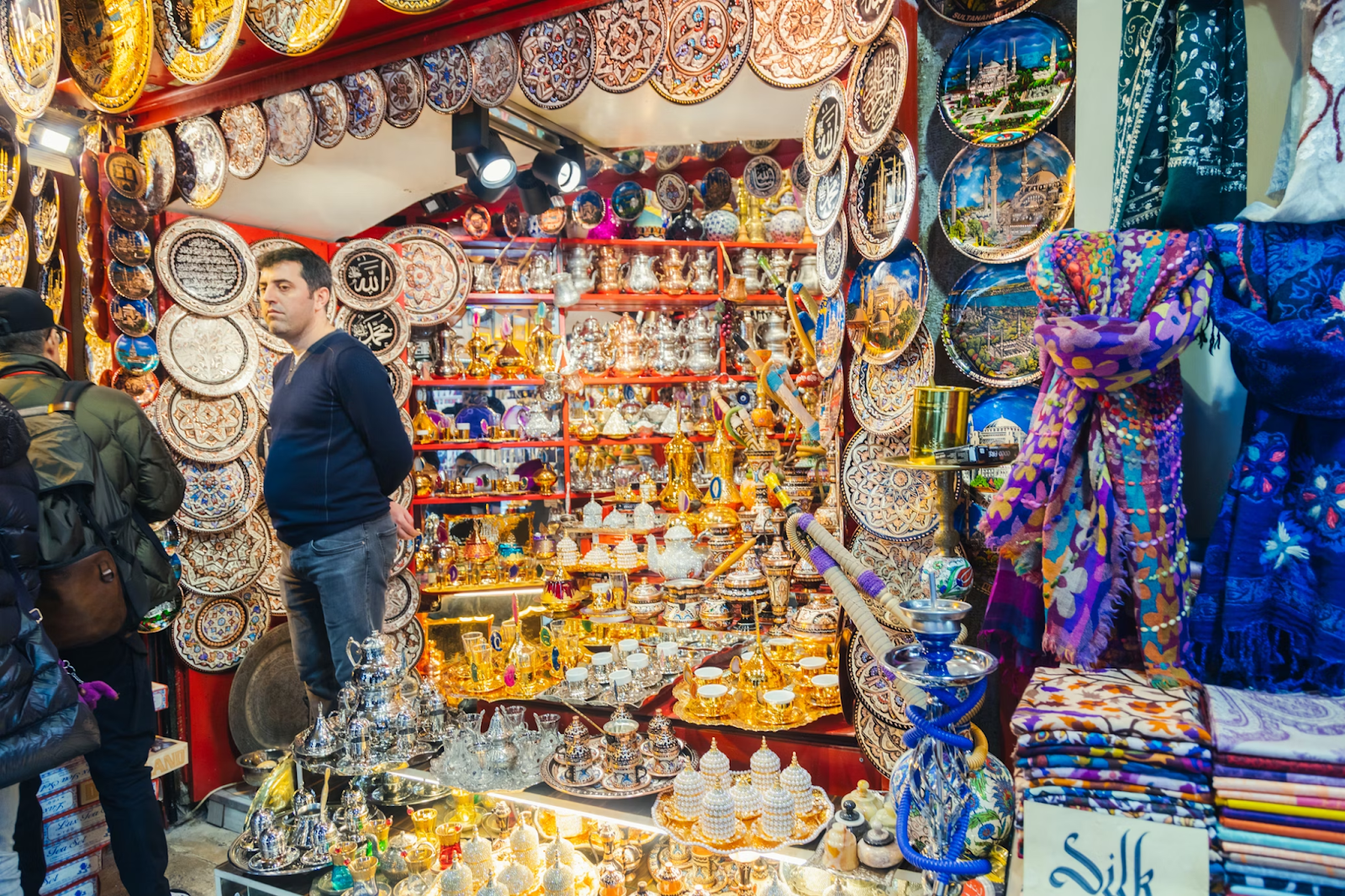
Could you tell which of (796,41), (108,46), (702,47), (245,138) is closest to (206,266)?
(245,138)

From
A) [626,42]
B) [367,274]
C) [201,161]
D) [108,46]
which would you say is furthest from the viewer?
[367,274]

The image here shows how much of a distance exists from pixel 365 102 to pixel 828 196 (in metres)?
1.94

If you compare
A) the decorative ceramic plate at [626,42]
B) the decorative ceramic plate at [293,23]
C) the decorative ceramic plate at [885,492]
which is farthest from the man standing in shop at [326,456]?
the decorative ceramic plate at [885,492]

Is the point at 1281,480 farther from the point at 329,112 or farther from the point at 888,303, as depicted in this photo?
the point at 329,112

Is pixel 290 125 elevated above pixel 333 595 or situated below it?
above

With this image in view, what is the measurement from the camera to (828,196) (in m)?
2.34

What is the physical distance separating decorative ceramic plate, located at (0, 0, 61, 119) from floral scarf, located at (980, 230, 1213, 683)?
11.4ft

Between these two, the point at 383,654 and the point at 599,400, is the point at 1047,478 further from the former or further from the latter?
the point at 599,400

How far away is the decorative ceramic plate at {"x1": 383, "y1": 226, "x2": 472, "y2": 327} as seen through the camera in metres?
4.30

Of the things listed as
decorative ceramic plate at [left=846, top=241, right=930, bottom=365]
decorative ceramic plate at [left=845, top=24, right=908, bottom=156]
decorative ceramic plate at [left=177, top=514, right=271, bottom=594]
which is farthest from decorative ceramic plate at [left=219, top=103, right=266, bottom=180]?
decorative ceramic plate at [left=846, top=241, right=930, bottom=365]

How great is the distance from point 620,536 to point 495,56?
224 cm

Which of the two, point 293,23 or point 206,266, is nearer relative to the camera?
point 293,23

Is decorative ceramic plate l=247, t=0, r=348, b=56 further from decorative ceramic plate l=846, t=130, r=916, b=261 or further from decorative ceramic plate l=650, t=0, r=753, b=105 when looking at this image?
decorative ceramic plate l=846, t=130, r=916, b=261

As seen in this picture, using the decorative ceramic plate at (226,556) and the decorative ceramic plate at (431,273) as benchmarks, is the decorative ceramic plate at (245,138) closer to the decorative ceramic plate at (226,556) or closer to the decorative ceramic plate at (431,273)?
the decorative ceramic plate at (431,273)
